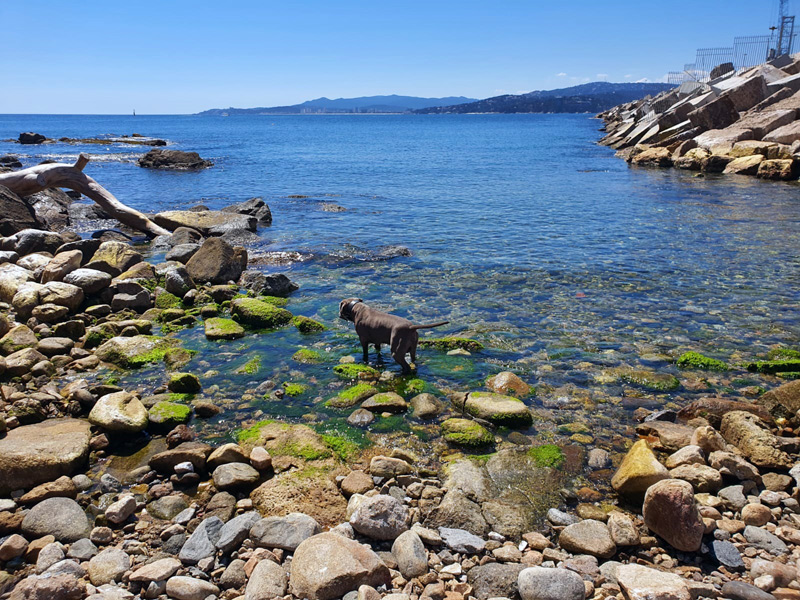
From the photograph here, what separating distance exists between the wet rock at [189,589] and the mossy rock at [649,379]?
7540 millimetres

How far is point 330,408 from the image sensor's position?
8758 millimetres

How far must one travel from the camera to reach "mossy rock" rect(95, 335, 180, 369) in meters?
10.2

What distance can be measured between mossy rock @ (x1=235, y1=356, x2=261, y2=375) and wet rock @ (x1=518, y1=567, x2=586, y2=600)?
21.4ft

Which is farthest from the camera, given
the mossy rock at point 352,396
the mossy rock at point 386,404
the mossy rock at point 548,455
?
the mossy rock at point 352,396

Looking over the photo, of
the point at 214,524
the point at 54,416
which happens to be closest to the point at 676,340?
the point at 214,524

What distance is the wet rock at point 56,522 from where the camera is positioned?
568 cm

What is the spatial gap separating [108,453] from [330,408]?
326 centimetres

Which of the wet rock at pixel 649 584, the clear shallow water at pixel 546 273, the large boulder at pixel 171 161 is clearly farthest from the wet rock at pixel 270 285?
the large boulder at pixel 171 161

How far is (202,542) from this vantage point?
18.1 ft

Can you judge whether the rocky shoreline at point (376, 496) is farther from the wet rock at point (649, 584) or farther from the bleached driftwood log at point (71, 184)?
the bleached driftwood log at point (71, 184)

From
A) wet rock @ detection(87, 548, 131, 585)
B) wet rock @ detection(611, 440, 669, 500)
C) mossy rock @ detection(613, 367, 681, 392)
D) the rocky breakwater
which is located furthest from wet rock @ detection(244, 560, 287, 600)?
the rocky breakwater

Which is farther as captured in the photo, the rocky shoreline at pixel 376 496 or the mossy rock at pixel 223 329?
the mossy rock at pixel 223 329

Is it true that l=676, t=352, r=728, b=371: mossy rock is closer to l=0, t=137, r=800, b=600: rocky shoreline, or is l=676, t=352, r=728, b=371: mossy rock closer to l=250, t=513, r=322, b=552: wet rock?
l=0, t=137, r=800, b=600: rocky shoreline

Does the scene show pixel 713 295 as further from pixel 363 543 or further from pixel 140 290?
pixel 140 290
